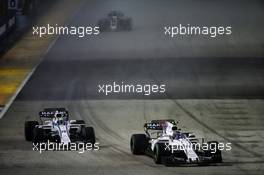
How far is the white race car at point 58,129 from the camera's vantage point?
25.5 m

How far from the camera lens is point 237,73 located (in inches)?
1173

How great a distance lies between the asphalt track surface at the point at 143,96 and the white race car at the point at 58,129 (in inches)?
16.6

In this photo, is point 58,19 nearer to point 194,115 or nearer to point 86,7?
point 86,7

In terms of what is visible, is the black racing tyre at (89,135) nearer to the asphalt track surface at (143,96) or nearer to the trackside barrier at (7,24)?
the asphalt track surface at (143,96)

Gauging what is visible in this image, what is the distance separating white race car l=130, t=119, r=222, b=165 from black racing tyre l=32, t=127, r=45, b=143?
7.32ft

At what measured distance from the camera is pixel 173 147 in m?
24.3

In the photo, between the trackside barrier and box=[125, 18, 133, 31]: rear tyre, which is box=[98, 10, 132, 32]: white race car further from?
the trackside barrier

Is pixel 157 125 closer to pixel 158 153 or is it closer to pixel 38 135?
pixel 158 153

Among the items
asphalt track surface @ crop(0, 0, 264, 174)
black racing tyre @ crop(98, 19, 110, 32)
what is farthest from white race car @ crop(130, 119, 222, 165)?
black racing tyre @ crop(98, 19, 110, 32)

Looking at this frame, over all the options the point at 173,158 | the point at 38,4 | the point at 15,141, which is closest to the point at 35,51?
the point at 38,4

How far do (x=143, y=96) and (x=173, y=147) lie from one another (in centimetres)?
407

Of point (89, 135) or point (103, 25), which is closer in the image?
point (89, 135)

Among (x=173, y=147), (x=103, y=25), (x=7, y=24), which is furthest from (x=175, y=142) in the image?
(x=7, y=24)

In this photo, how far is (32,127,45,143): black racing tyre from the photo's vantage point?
25.5 meters
